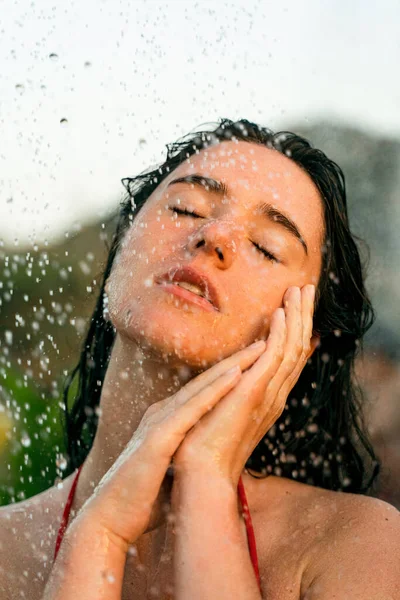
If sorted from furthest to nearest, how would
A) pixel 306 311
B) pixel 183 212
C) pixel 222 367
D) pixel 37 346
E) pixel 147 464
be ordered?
pixel 37 346, pixel 183 212, pixel 306 311, pixel 222 367, pixel 147 464

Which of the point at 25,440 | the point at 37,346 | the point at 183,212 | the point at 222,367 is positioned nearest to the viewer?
the point at 222,367

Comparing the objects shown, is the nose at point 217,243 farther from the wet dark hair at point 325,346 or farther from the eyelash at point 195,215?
the wet dark hair at point 325,346

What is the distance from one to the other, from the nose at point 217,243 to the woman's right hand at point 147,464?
44 cm

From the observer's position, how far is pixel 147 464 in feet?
7.74

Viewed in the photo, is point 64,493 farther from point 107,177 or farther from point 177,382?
point 107,177

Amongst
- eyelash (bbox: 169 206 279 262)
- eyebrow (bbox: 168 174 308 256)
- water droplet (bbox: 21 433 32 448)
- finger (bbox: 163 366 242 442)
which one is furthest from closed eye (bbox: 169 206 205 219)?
water droplet (bbox: 21 433 32 448)

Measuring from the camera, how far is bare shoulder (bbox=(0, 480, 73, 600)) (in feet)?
9.67

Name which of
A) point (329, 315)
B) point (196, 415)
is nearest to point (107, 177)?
point (329, 315)

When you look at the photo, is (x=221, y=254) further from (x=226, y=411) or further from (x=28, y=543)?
(x=28, y=543)

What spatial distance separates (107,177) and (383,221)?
2026 mm

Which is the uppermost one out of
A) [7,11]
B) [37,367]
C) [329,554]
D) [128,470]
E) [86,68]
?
[7,11]

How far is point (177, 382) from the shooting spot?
284cm

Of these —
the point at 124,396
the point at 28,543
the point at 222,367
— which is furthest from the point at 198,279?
the point at 28,543

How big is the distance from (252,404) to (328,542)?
0.55 meters
